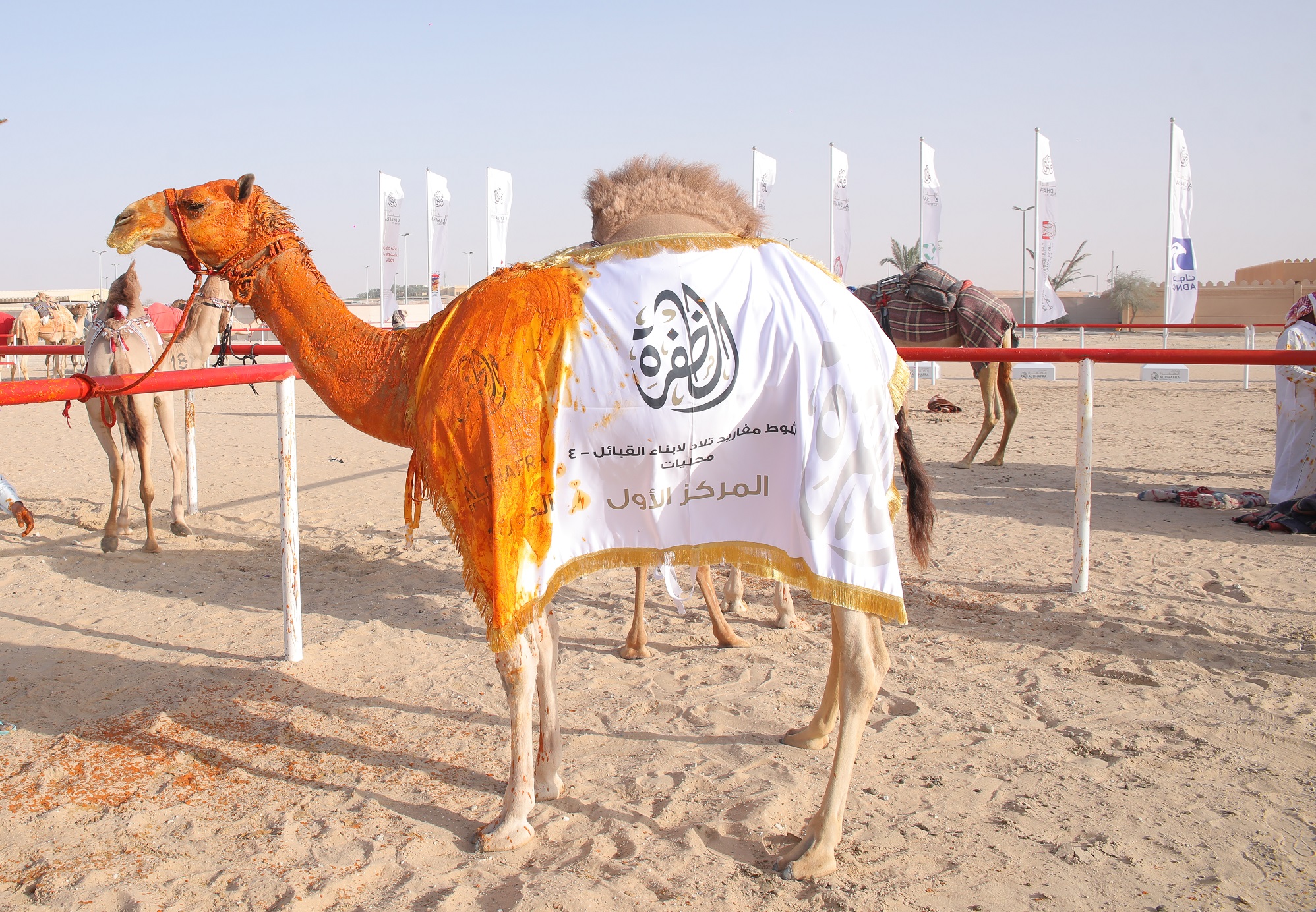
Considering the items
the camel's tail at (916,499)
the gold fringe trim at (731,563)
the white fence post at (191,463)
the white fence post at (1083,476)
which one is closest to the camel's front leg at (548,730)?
the gold fringe trim at (731,563)

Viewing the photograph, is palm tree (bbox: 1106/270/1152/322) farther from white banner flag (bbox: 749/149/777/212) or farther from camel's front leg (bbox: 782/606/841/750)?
camel's front leg (bbox: 782/606/841/750)

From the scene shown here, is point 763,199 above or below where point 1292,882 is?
above

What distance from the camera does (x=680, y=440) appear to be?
250 centimetres

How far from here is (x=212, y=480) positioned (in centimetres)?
862

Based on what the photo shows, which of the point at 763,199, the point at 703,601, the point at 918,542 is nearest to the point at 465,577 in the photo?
the point at 918,542

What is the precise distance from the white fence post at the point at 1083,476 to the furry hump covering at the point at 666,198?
7.39 ft

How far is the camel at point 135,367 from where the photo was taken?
6223 millimetres

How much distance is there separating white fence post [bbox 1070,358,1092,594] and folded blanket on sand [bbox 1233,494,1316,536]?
7.55 feet

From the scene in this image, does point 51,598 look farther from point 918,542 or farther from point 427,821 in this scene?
point 918,542

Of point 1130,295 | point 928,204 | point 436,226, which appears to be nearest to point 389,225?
point 436,226

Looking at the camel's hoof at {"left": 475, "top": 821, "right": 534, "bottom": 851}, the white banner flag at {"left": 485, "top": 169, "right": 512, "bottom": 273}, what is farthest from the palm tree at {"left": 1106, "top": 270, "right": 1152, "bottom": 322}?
the camel's hoof at {"left": 475, "top": 821, "right": 534, "bottom": 851}

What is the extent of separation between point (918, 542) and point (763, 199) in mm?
19062

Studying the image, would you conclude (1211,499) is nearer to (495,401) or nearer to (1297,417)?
(1297,417)

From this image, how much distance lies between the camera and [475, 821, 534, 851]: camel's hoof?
2.57m
